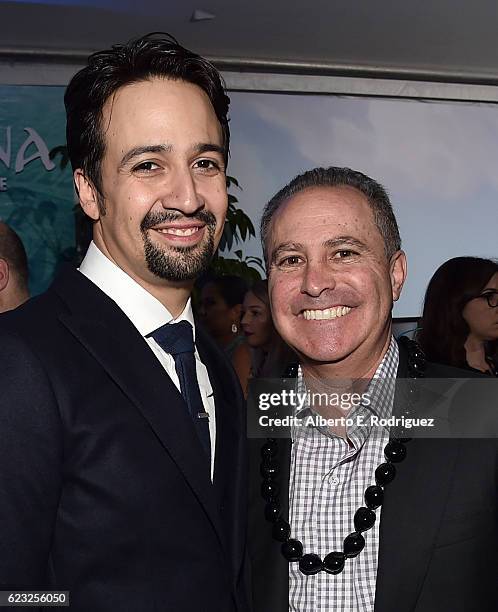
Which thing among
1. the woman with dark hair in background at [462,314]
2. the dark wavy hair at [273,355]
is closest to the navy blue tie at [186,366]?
the dark wavy hair at [273,355]

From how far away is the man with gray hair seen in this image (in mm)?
1743

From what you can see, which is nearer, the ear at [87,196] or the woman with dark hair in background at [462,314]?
the ear at [87,196]

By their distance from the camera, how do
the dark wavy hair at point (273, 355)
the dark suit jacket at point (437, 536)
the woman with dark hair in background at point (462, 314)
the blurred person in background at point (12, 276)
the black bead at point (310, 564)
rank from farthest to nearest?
the woman with dark hair in background at point (462, 314) < the blurred person in background at point (12, 276) < the dark wavy hair at point (273, 355) < the black bead at point (310, 564) < the dark suit jacket at point (437, 536)

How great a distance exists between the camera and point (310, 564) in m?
1.83

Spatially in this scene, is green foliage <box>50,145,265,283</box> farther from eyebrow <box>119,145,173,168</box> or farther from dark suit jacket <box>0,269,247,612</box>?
dark suit jacket <box>0,269,247,612</box>

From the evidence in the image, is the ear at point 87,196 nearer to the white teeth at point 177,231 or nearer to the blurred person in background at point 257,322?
the white teeth at point 177,231

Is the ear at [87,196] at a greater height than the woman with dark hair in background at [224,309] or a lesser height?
lesser

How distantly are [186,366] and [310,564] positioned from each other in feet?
1.69

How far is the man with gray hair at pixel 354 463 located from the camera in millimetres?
1743

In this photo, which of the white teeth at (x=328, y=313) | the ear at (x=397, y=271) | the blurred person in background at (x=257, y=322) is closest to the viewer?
→ the white teeth at (x=328, y=313)

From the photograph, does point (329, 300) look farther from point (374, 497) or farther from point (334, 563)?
Answer: point (334, 563)

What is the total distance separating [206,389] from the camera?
1.92 meters

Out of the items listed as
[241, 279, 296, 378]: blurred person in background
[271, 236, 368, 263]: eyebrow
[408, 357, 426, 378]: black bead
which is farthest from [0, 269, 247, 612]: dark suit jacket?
[241, 279, 296, 378]: blurred person in background

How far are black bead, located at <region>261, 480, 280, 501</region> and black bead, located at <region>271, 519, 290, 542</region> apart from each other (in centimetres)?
6
